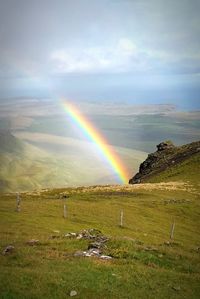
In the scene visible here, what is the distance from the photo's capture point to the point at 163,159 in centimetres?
17012

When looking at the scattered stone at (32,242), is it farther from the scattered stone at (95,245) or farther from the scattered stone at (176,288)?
the scattered stone at (176,288)

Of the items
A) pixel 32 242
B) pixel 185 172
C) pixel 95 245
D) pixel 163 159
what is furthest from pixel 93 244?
pixel 163 159

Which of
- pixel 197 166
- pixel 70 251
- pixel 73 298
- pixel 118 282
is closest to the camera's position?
pixel 73 298

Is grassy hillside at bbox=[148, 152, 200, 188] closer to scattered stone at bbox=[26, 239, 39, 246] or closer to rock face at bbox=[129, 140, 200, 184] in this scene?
rock face at bbox=[129, 140, 200, 184]

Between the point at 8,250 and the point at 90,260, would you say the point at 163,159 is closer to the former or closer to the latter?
the point at 90,260

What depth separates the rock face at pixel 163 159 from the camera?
15234 centimetres

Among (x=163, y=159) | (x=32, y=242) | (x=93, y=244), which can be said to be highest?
(x=163, y=159)

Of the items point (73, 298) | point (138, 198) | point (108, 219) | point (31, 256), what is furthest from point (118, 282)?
A: point (138, 198)

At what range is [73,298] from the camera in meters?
21.4

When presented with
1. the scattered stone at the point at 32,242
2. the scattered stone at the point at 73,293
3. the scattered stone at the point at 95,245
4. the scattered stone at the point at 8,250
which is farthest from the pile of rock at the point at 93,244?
the scattered stone at the point at 73,293

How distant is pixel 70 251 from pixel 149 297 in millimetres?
10353

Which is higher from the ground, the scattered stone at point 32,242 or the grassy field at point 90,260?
the scattered stone at point 32,242

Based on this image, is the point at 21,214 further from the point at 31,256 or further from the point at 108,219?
the point at 31,256

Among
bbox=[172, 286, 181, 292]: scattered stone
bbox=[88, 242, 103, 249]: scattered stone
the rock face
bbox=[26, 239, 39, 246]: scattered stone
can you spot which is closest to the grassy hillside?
the rock face
